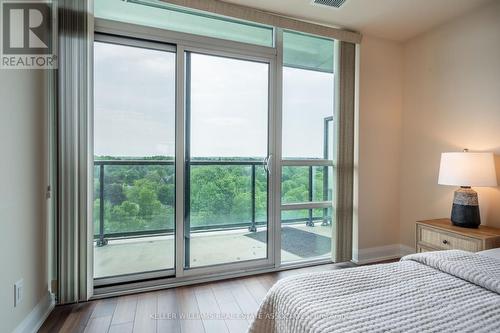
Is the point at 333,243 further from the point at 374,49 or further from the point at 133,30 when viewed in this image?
the point at 133,30

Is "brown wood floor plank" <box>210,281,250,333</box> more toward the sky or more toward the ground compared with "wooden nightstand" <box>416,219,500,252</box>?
more toward the ground

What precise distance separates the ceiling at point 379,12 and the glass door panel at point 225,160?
0.56 meters

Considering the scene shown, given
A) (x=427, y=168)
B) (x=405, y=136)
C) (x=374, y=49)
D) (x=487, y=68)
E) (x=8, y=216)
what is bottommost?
(x=8, y=216)

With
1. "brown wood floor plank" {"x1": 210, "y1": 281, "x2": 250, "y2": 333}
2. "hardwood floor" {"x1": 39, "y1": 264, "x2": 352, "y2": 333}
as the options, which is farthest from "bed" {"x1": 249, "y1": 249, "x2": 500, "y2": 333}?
"hardwood floor" {"x1": 39, "y1": 264, "x2": 352, "y2": 333}

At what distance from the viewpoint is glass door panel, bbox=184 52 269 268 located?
2.63m

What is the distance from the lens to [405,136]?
329 centimetres

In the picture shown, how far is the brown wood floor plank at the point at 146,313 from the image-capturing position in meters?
1.87

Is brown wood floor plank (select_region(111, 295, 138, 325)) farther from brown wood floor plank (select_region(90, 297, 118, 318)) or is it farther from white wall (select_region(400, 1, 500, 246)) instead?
white wall (select_region(400, 1, 500, 246))

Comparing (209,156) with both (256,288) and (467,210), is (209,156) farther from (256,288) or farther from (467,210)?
(467,210)

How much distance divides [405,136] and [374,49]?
110cm

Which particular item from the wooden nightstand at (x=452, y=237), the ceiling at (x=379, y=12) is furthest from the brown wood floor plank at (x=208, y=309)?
the ceiling at (x=379, y=12)

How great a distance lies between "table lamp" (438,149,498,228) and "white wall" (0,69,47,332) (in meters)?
3.26

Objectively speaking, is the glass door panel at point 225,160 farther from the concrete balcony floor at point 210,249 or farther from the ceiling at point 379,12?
the ceiling at point 379,12

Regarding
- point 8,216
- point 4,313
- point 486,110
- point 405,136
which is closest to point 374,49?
point 405,136
